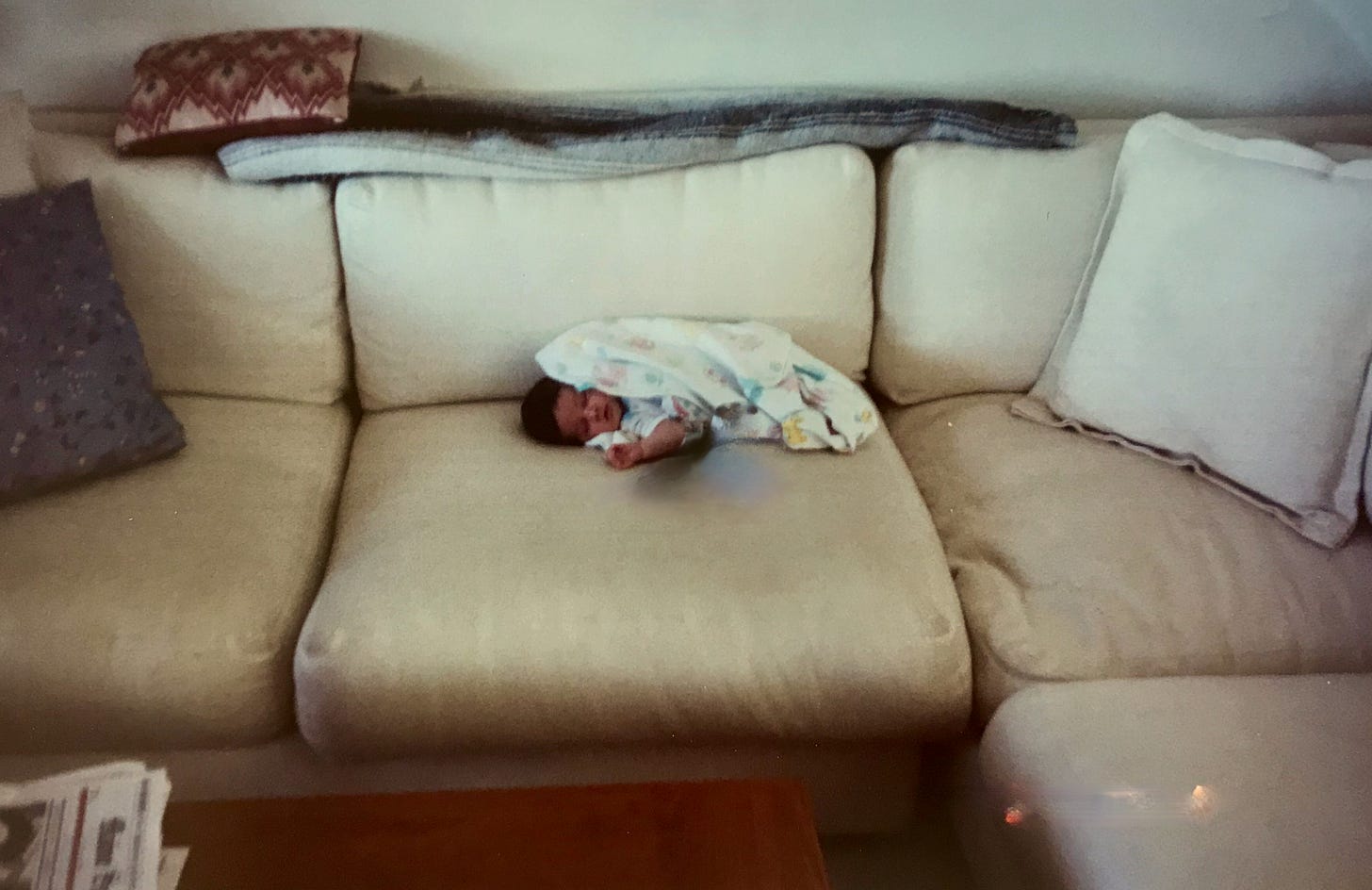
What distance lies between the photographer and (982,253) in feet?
5.19

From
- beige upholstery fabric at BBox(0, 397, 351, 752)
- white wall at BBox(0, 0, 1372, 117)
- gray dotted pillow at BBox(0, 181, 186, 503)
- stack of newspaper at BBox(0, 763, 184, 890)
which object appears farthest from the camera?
white wall at BBox(0, 0, 1372, 117)

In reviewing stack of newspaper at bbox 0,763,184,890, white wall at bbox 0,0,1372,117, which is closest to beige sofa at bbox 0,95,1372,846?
white wall at bbox 0,0,1372,117

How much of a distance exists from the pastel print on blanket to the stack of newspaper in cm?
81

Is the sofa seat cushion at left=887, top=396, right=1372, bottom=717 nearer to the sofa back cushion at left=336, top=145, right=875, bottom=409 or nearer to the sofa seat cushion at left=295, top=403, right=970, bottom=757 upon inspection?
the sofa seat cushion at left=295, top=403, right=970, bottom=757

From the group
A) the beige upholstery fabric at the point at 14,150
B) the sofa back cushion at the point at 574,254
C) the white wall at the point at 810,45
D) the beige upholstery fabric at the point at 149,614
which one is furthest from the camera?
the white wall at the point at 810,45

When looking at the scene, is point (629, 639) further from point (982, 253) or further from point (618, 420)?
point (982, 253)

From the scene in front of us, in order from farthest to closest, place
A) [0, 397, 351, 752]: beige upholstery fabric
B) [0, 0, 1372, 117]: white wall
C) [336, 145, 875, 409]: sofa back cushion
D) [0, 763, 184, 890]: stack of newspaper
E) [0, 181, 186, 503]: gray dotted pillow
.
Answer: [0, 0, 1372, 117]: white wall
[336, 145, 875, 409]: sofa back cushion
[0, 181, 186, 503]: gray dotted pillow
[0, 397, 351, 752]: beige upholstery fabric
[0, 763, 184, 890]: stack of newspaper

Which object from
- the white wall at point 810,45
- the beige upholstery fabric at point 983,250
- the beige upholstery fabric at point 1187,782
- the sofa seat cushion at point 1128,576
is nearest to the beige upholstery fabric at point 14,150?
the white wall at point 810,45

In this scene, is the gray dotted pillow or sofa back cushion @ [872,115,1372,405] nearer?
the gray dotted pillow

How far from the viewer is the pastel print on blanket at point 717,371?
1468 millimetres

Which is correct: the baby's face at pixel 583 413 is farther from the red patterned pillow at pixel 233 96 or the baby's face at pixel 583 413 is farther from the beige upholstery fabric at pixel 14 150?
the beige upholstery fabric at pixel 14 150

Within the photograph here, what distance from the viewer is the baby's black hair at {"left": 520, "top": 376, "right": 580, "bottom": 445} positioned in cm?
149

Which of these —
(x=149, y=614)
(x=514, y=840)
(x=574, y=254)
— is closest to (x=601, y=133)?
(x=574, y=254)

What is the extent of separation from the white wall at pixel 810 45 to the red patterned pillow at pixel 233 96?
0.17 metres
